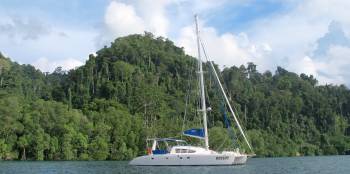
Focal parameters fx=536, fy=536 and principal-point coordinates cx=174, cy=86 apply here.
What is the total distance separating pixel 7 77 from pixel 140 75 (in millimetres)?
36414

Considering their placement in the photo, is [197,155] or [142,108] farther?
[142,108]

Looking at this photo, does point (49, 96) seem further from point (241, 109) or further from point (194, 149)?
point (194, 149)

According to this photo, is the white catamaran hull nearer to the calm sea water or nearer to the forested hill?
the calm sea water

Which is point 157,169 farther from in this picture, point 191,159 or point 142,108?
point 142,108

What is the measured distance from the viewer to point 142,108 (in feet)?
424

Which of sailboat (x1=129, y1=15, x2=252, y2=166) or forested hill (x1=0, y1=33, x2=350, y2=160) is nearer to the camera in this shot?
sailboat (x1=129, y1=15, x2=252, y2=166)

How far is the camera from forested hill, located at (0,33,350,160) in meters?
93.5

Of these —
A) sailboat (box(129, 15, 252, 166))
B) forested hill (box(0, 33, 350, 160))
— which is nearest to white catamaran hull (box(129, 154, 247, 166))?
sailboat (box(129, 15, 252, 166))

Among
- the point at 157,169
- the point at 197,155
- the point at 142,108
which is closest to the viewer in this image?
the point at 157,169

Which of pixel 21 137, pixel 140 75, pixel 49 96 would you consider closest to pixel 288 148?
pixel 140 75

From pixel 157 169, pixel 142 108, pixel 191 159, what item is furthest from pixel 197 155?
pixel 142 108

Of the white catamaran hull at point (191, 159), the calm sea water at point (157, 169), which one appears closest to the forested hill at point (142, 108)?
the white catamaran hull at point (191, 159)

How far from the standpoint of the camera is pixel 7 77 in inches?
5753

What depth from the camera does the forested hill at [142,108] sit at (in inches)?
3681
